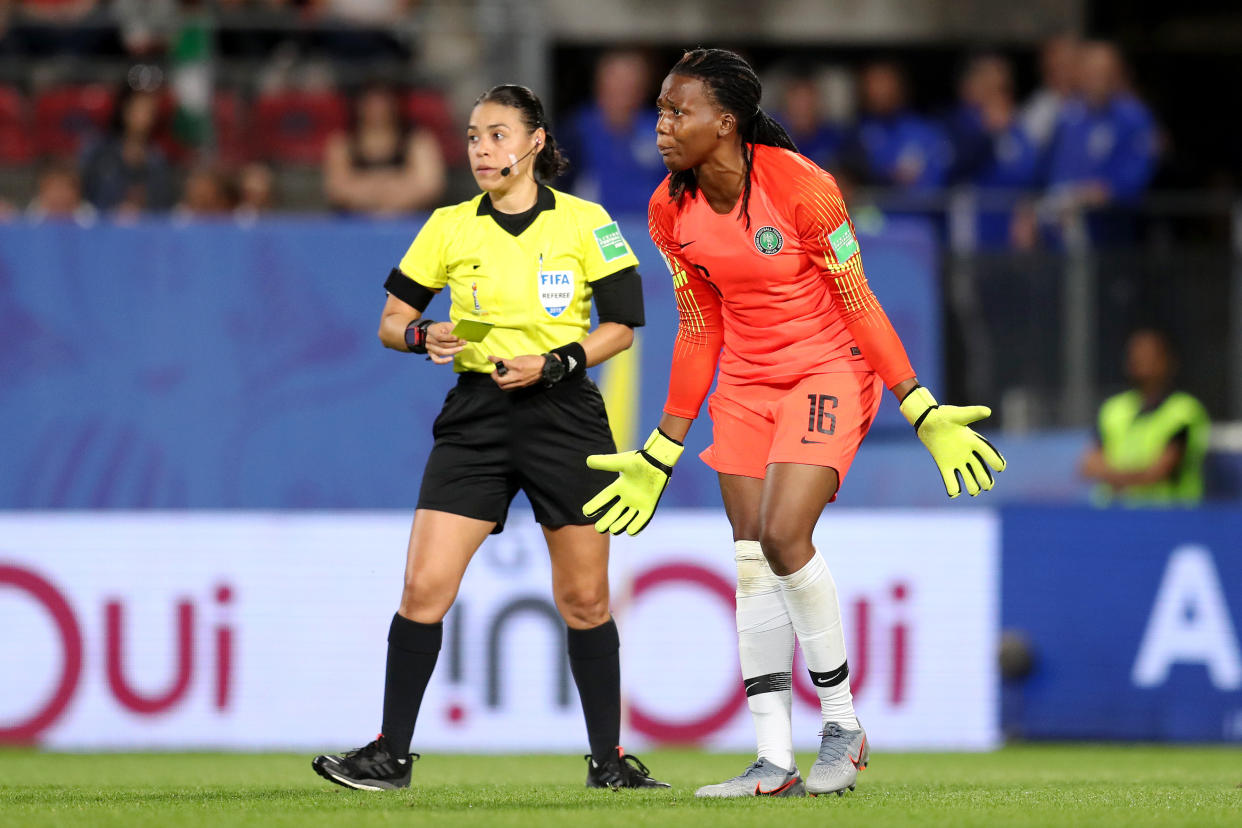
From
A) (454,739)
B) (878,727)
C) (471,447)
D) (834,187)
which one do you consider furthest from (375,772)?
(878,727)

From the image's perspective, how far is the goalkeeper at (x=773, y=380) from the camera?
505 centimetres

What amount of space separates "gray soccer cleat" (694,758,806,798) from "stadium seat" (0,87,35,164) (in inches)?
328

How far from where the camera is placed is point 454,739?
8.11m

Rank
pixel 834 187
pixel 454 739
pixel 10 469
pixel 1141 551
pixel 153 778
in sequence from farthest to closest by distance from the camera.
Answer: pixel 10 469
pixel 1141 551
pixel 454 739
pixel 153 778
pixel 834 187

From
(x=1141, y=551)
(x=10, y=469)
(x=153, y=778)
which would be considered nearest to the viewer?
(x=153, y=778)

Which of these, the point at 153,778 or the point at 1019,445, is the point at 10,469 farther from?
the point at 1019,445

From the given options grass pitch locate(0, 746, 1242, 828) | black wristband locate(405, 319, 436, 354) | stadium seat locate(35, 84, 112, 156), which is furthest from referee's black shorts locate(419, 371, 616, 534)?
stadium seat locate(35, 84, 112, 156)

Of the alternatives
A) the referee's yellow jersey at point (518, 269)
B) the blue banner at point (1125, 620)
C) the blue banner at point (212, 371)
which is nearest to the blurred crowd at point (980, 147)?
the blue banner at point (212, 371)

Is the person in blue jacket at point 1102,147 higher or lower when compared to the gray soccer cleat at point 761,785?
higher

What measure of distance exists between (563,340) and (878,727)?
3.58 meters

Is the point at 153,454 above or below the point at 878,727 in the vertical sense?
above

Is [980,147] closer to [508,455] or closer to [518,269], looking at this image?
[518,269]

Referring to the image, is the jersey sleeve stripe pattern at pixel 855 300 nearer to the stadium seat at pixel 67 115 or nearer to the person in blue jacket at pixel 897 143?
the person in blue jacket at pixel 897 143

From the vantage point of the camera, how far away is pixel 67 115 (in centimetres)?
1172
